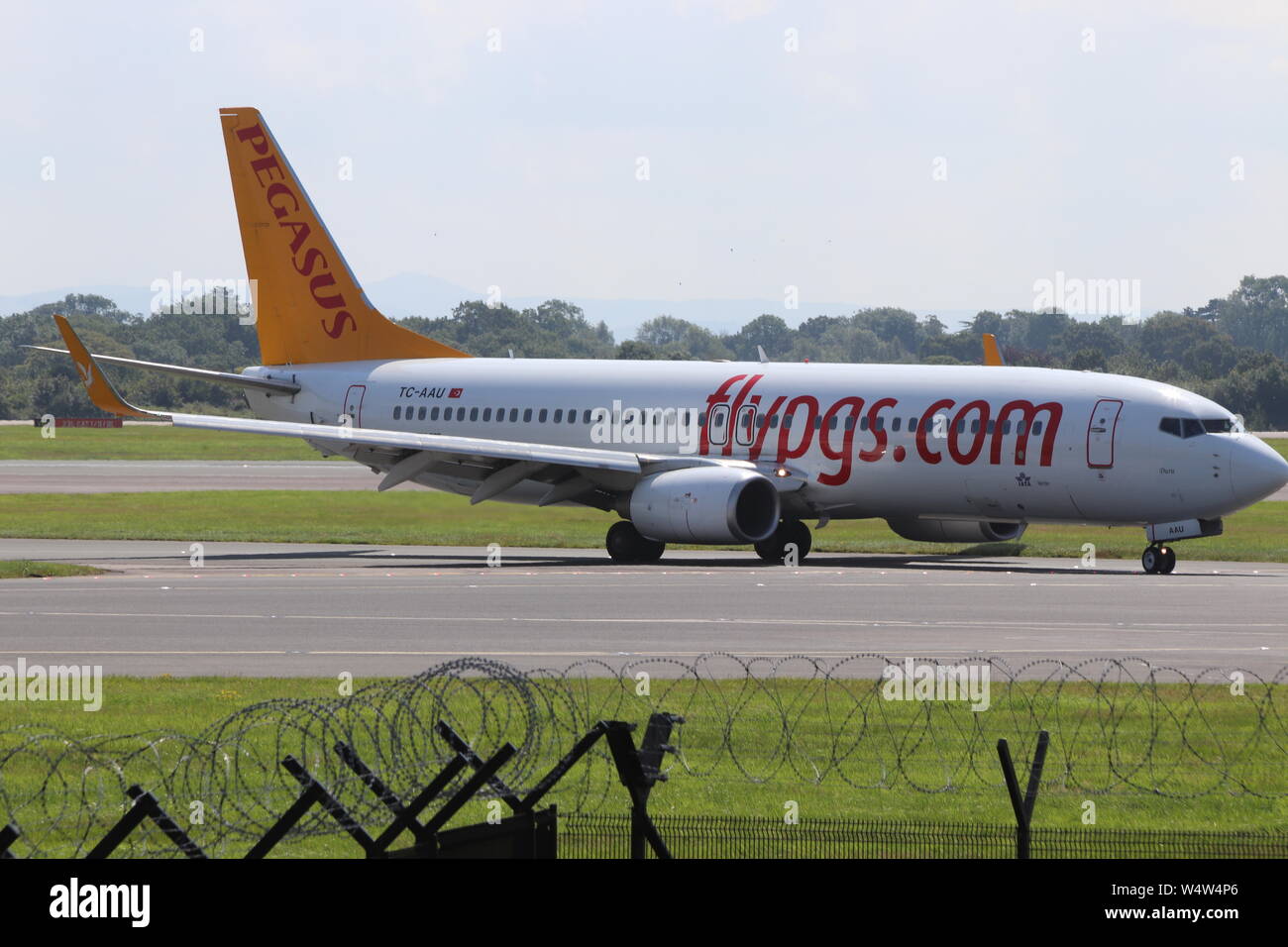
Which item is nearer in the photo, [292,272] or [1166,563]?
[1166,563]

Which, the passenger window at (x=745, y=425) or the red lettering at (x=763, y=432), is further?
the passenger window at (x=745, y=425)

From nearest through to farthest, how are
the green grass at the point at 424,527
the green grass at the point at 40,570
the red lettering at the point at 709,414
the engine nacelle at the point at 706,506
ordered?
the green grass at the point at 40,570 → the engine nacelle at the point at 706,506 → the red lettering at the point at 709,414 → the green grass at the point at 424,527

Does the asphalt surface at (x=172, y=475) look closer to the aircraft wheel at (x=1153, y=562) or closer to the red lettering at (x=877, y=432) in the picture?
the red lettering at (x=877, y=432)

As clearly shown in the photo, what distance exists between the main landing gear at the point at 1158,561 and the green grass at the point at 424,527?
24.1ft

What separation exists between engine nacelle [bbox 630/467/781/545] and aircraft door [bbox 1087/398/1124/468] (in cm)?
736

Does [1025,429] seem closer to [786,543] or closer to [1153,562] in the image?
[1153,562]

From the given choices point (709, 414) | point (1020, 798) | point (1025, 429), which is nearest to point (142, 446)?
point (709, 414)

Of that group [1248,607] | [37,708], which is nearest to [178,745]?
[37,708]

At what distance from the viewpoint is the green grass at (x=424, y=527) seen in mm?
54969

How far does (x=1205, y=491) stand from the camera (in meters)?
43.2

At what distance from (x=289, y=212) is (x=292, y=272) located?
1.73m

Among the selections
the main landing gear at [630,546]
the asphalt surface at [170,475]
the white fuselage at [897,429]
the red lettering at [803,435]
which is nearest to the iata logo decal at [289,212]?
the white fuselage at [897,429]

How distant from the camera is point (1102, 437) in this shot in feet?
144
